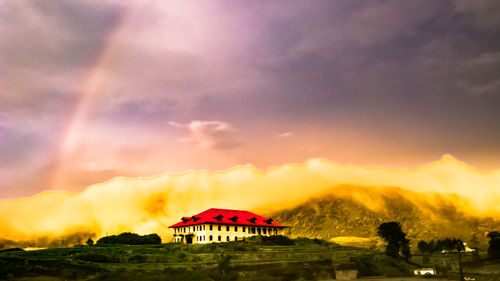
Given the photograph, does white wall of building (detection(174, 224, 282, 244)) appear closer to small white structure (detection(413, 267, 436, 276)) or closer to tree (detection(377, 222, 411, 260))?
tree (detection(377, 222, 411, 260))

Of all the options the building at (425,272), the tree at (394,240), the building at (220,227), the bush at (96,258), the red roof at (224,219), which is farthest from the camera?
the red roof at (224,219)

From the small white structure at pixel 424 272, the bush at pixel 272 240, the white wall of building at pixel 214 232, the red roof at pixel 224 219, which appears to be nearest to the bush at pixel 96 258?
the white wall of building at pixel 214 232

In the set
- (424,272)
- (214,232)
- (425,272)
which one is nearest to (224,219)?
(214,232)

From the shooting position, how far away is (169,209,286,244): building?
120 m

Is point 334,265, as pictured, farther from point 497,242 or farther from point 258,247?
point 497,242

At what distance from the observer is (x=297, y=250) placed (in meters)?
101

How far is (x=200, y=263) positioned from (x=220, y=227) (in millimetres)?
39662

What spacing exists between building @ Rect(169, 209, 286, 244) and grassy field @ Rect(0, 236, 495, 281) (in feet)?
51.7

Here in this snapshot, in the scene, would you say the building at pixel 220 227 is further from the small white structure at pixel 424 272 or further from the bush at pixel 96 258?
the small white structure at pixel 424 272

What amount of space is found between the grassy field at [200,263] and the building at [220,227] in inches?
621

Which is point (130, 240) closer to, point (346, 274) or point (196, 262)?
point (196, 262)

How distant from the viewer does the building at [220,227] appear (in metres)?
120

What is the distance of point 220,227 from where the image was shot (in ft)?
400

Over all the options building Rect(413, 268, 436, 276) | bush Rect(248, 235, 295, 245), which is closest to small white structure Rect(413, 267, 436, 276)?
building Rect(413, 268, 436, 276)
